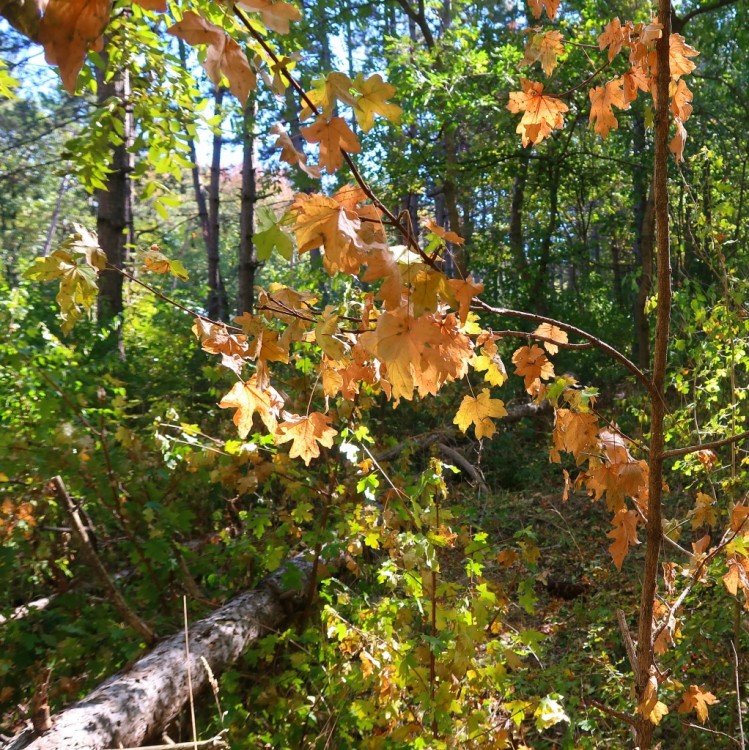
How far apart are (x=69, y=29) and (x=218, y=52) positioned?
0.85ft

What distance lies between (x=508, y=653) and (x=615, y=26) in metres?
2.03

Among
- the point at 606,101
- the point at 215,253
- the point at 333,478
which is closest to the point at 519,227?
the point at 215,253

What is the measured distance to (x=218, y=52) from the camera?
2.93 ft

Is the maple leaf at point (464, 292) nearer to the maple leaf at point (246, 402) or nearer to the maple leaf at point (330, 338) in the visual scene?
the maple leaf at point (330, 338)

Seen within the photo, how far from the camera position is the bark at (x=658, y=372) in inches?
47.8

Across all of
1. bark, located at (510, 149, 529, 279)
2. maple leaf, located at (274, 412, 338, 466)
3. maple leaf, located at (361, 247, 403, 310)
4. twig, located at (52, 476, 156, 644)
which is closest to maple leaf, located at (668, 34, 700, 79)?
maple leaf, located at (361, 247, 403, 310)

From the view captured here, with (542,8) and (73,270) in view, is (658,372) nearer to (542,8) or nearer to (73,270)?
(542,8)

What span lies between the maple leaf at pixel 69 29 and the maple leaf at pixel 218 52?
149 mm

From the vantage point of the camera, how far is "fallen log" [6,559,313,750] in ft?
6.35

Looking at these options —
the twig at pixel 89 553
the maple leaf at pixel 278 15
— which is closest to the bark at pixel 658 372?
the maple leaf at pixel 278 15

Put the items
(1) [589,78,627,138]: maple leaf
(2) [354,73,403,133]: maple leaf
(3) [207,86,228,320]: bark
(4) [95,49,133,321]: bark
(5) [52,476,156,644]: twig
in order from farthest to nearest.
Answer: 1. (3) [207,86,228,320]: bark
2. (4) [95,49,133,321]: bark
3. (5) [52,476,156,644]: twig
4. (1) [589,78,627,138]: maple leaf
5. (2) [354,73,403,133]: maple leaf

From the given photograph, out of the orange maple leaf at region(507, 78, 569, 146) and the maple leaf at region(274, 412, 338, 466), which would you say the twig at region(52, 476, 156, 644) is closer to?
the maple leaf at region(274, 412, 338, 466)

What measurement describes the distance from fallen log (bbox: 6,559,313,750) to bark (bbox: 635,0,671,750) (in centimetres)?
108

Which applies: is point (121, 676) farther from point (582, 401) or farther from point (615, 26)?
point (615, 26)
